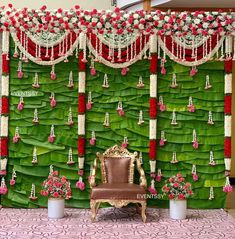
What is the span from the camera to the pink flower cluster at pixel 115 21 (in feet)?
17.6

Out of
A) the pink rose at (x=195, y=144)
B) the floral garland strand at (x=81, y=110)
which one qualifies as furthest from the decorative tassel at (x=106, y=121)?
the pink rose at (x=195, y=144)

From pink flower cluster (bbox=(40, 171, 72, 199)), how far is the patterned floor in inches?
11.6

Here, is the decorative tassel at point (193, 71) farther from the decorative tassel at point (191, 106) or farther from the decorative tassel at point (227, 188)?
the decorative tassel at point (227, 188)

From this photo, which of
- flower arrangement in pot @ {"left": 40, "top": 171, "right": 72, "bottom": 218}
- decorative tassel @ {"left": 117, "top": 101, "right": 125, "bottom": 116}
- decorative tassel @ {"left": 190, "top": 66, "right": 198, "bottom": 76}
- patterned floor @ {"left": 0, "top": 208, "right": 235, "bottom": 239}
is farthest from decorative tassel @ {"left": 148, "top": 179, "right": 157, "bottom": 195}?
decorative tassel @ {"left": 190, "top": 66, "right": 198, "bottom": 76}

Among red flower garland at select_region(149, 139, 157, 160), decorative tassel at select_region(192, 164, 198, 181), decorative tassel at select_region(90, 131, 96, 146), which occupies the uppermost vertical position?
decorative tassel at select_region(90, 131, 96, 146)

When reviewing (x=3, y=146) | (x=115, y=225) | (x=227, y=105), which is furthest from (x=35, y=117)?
(x=227, y=105)

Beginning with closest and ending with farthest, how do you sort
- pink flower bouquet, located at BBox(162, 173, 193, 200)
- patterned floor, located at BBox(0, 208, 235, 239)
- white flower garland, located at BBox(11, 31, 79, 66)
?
patterned floor, located at BBox(0, 208, 235, 239) < pink flower bouquet, located at BBox(162, 173, 193, 200) < white flower garland, located at BBox(11, 31, 79, 66)

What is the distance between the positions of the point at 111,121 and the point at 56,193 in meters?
1.23

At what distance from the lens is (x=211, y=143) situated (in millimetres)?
5617

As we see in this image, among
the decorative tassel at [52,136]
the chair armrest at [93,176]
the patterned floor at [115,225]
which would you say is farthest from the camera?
the decorative tassel at [52,136]

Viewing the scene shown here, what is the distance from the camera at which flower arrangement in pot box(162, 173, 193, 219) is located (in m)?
5.20

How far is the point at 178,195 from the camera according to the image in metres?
5.24

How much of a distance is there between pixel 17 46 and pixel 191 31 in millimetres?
2357

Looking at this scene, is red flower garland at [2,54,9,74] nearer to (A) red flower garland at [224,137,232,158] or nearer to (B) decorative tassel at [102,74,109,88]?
(B) decorative tassel at [102,74,109,88]
